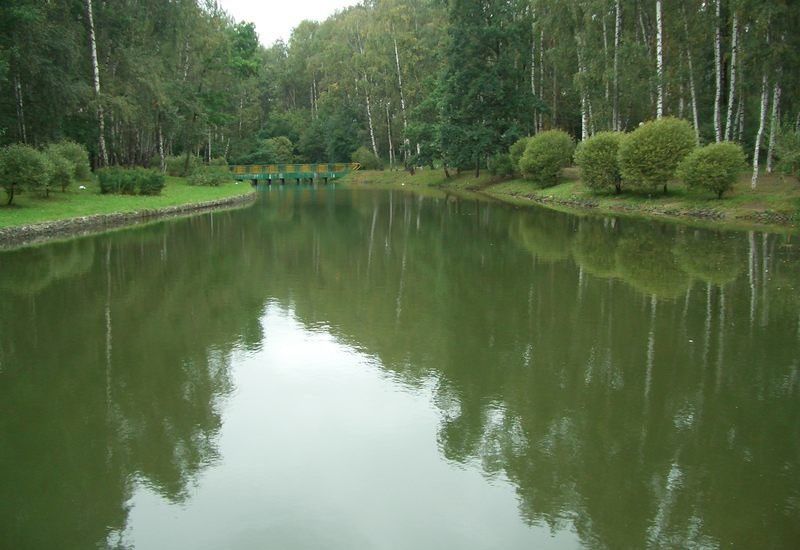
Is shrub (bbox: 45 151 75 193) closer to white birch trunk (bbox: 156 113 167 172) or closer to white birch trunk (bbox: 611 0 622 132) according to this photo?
white birch trunk (bbox: 156 113 167 172)

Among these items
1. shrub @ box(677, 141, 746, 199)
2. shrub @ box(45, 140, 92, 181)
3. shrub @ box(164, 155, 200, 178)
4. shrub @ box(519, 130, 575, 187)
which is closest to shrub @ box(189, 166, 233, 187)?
shrub @ box(164, 155, 200, 178)

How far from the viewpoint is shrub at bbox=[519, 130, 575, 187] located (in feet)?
126

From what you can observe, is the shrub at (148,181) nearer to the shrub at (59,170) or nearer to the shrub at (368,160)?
the shrub at (59,170)

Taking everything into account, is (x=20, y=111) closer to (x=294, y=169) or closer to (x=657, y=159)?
(x=657, y=159)

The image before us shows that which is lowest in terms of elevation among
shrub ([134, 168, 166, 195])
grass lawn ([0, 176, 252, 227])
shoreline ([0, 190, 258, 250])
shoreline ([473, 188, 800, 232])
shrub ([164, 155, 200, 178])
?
shoreline ([473, 188, 800, 232])

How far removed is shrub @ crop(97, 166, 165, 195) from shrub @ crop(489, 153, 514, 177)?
22649mm

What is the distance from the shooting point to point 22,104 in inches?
1211

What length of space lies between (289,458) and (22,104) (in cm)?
3109

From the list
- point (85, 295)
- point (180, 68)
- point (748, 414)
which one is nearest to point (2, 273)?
point (85, 295)

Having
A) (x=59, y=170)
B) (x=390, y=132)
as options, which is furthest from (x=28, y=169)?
(x=390, y=132)

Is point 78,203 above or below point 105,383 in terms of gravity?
above

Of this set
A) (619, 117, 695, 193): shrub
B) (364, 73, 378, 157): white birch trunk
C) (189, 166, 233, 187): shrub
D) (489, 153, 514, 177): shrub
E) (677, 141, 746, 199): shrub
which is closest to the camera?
(677, 141, 746, 199): shrub

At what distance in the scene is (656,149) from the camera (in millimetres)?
28266

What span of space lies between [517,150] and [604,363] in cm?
3611
